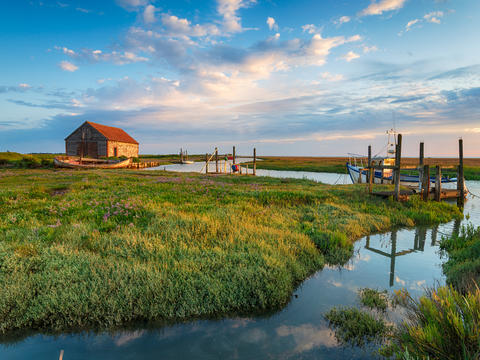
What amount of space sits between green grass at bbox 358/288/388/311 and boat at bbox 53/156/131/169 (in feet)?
150

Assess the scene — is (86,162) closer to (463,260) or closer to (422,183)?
(422,183)

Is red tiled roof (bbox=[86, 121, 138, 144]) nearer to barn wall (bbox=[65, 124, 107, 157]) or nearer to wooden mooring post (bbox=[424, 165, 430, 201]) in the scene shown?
barn wall (bbox=[65, 124, 107, 157])

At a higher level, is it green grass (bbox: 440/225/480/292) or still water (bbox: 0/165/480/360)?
green grass (bbox: 440/225/480/292)

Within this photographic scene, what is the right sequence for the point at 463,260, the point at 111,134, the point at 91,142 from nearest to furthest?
the point at 463,260, the point at 91,142, the point at 111,134

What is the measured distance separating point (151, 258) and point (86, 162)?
50009mm

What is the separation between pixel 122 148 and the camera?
60.7 meters

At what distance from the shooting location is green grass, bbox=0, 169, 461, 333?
16.8 ft

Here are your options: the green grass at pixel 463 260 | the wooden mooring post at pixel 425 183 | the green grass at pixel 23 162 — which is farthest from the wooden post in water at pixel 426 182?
the green grass at pixel 23 162

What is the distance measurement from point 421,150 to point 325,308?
60.0 feet

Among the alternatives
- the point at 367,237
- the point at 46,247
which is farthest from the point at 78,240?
the point at 367,237

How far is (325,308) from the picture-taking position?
5734mm

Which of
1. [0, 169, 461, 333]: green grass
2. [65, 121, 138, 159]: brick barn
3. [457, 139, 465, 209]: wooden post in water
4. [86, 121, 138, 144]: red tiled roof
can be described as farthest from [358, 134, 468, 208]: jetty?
[86, 121, 138, 144]: red tiled roof

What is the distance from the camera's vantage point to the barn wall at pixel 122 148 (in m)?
55.7

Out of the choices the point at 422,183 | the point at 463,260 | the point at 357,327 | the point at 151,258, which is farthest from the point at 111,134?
the point at 357,327
